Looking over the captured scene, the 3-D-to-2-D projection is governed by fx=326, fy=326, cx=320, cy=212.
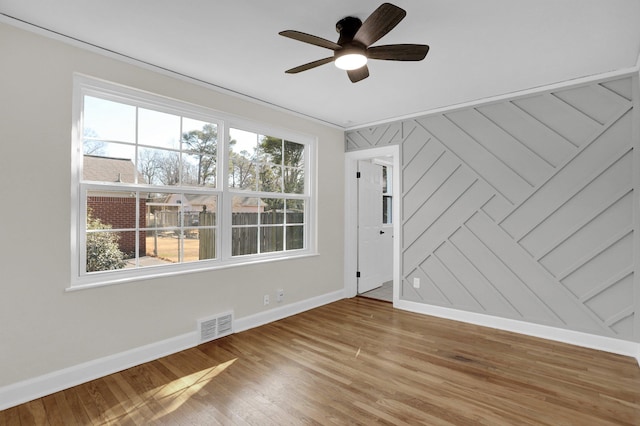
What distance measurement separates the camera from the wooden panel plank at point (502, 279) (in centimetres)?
338

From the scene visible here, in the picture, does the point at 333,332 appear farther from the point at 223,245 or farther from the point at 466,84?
the point at 466,84

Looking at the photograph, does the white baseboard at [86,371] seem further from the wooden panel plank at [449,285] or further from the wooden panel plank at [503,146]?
the wooden panel plank at [503,146]

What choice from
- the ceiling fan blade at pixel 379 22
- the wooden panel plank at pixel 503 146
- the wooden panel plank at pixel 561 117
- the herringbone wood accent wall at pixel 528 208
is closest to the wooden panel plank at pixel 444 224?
the herringbone wood accent wall at pixel 528 208

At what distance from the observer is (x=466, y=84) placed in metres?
3.27

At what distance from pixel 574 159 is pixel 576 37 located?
4.17 feet

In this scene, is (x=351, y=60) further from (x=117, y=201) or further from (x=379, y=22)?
(x=117, y=201)

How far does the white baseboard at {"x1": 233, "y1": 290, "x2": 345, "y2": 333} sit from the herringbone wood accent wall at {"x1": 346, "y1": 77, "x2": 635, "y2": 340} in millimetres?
1051

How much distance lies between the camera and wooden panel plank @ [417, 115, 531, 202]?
351 cm

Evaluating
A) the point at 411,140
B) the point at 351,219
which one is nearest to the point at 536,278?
the point at 411,140

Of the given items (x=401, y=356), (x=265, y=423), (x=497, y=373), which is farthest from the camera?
(x=401, y=356)

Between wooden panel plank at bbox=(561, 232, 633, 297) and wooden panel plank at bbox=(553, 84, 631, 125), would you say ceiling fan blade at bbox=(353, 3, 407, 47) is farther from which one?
wooden panel plank at bbox=(561, 232, 633, 297)

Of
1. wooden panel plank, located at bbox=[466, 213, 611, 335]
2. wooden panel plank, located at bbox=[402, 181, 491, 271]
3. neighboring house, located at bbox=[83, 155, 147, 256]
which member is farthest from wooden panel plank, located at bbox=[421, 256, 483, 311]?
neighboring house, located at bbox=[83, 155, 147, 256]

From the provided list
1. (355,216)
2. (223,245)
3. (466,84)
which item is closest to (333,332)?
(223,245)

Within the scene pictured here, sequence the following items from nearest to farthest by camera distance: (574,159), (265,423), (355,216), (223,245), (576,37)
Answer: (265,423)
(576,37)
(574,159)
(223,245)
(355,216)
